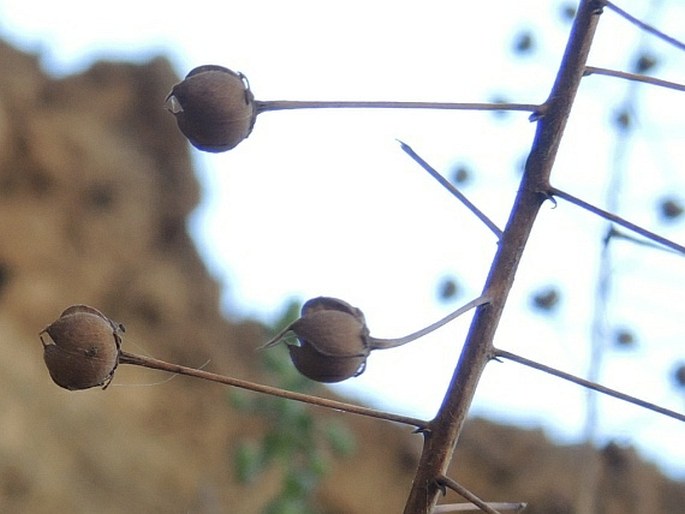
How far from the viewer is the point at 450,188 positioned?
85cm

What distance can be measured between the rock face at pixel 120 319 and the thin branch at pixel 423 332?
3922 millimetres

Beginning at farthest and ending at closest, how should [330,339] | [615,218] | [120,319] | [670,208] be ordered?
1. [120,319]
2. [670,208]
3. [615,218]
4. [330,339]

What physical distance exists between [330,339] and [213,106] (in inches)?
7.5

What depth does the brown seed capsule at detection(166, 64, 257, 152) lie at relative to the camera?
75cm

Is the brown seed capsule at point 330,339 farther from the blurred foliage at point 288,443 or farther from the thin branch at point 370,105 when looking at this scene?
the blurred foliage at point 288,443

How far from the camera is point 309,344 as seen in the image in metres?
0.71

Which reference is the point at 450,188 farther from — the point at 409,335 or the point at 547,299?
the point at 547,299

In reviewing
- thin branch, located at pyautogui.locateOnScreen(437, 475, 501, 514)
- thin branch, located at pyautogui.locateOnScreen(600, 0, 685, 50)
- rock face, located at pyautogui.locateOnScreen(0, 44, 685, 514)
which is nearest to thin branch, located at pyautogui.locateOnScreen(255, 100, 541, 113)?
thin branch, located at pyautogui.locateOnScreen(600, 0, 685, 50)

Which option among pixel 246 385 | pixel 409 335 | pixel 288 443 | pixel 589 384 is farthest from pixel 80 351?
pixel 288 443

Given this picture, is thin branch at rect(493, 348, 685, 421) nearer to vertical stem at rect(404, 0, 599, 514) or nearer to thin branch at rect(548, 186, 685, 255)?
vertical stem at rect(404, 0, 599, 514)

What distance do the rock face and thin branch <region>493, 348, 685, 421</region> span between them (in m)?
3.86

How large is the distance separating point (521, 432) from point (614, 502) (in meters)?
1.28

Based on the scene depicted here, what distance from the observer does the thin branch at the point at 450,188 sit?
0.83 meters

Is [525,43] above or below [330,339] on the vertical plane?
above
